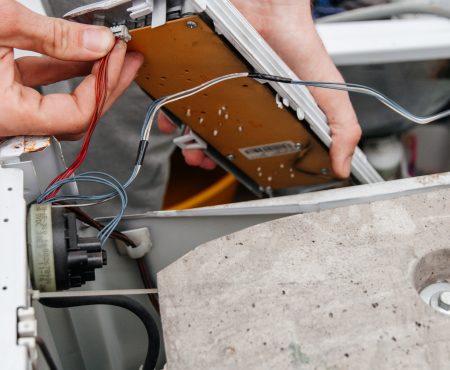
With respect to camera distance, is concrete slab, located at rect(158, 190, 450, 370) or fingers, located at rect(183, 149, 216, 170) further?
fingers, located at rect(183, 149, 216, 170)

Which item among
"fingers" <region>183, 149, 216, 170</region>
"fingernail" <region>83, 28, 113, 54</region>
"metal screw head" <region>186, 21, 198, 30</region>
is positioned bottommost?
"fingers" <region>183, 149, 216, 170</region>

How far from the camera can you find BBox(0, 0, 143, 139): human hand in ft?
1.91

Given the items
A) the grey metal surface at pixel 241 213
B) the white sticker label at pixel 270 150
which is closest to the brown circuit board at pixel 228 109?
the white sticker label at pixel 270 150

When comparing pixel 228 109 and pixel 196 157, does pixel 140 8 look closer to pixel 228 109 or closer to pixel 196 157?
pixel 228 109

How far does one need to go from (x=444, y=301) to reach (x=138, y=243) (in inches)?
12.9

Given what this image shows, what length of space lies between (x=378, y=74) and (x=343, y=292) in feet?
1.78

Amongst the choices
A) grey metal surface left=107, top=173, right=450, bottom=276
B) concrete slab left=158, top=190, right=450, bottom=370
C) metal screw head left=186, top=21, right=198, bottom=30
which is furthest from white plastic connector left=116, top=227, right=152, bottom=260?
metal screw head left=186, top=21, right=198, bottom=30

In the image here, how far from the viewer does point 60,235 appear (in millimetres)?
492

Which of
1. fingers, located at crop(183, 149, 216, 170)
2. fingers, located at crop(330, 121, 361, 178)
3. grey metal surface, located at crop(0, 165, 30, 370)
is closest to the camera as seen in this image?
grey metal surface, located at crop(0, 165, 30, 370)

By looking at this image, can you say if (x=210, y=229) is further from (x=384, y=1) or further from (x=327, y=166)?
(x=384, y=1)

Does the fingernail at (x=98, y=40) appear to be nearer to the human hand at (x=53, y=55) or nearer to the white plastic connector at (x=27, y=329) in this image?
the human hand at (x=53, y=55)

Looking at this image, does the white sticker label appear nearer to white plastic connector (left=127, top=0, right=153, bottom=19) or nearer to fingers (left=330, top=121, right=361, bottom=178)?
fingers (left=330, top=121, right=361, bottom=178)

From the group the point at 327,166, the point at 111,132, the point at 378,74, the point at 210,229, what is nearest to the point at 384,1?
the point at 378,74

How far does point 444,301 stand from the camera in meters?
0.49
